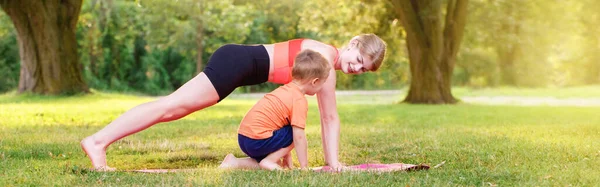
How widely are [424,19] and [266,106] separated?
13.8 metres

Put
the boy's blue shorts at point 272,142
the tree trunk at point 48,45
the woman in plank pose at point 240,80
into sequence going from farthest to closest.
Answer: the tree trunk at point 48,45, the boy's blue shorts at point 272,142, the woman in plank pose at point 240,80

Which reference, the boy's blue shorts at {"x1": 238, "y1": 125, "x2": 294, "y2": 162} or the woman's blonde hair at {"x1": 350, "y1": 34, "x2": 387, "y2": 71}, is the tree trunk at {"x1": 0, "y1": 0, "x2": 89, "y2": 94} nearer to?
the boy's blue shorts at {"x1": 238, "y1": 125, "x2": 294, "y2": 162}

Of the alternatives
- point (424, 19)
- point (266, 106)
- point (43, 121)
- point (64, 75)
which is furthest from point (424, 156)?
point (64, 75)

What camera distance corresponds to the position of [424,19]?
18672 mm

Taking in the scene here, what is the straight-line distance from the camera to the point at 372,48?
5.49 metres

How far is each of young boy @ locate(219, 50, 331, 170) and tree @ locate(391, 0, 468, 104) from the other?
13.5m

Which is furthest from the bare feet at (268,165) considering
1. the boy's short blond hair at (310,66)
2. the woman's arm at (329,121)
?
the boy's short blond hair at (310,66)

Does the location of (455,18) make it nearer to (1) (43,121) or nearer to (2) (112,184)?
(1) (43,121)

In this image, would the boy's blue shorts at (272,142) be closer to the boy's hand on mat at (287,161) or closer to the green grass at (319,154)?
the boy's hand on mat at (287,161)

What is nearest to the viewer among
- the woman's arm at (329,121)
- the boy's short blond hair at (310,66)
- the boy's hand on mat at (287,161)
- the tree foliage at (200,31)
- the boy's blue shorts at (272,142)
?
the boy's short blond hair at (310,66)

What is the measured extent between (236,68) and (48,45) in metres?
14.6

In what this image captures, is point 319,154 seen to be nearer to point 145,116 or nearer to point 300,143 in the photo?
point 300,143

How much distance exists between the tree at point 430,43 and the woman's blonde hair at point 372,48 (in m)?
13.2

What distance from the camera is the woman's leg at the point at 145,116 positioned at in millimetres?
5344
